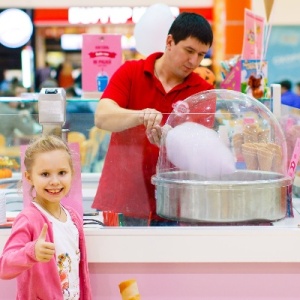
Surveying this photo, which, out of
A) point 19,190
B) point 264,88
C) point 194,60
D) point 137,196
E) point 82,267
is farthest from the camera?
point 264,88

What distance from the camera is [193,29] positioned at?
2789 mm

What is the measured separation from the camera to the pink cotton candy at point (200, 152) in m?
2.32

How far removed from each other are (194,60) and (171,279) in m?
0.92

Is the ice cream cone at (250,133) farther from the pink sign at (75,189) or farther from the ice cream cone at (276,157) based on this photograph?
the pink sign at (75,189)

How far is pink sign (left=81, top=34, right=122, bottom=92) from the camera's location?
15.1 ft

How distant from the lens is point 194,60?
111 inches

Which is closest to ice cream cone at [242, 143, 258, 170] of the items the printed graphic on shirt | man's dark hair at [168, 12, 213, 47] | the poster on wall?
man's dark hair at [168, 12, 213, 47]

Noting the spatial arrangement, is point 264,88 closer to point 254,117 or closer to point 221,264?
point 254,117

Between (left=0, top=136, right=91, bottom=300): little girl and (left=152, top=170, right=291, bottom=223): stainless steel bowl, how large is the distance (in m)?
0.35

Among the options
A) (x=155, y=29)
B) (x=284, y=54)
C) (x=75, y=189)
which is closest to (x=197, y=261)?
(x=75, y=189)

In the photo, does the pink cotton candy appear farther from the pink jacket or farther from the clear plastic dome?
the pink jacket

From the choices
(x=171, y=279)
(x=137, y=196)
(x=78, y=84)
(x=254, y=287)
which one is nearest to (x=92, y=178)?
(x=137, y=196)

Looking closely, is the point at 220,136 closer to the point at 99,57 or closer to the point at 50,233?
the point at 50,233

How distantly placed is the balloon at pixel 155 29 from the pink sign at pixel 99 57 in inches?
7.0
